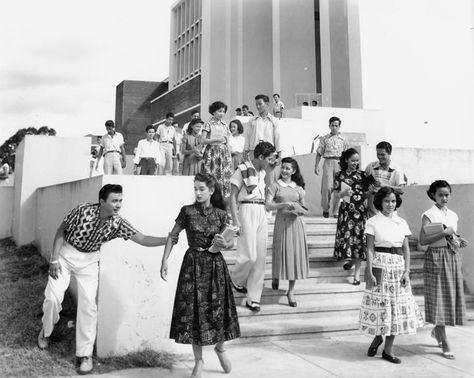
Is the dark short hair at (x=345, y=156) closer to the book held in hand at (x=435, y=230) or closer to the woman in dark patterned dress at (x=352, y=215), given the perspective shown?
the woman in dark patterned dress at (x=352, y=215)

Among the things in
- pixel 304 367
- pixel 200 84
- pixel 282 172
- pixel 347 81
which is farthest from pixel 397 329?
pixel 200 84

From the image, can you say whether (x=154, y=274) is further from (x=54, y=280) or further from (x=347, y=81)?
(x=347, y=81)

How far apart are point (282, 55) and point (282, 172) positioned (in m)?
19.1

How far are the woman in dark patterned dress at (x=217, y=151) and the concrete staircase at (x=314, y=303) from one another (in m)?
1.23

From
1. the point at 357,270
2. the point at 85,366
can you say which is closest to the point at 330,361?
the point at 357,270

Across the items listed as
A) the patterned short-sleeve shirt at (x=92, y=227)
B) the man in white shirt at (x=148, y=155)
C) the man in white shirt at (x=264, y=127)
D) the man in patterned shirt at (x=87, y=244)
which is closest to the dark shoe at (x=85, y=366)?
the man in patterned shirt at (x=87, y=244)

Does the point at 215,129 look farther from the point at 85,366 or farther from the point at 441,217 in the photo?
the point at 85,366

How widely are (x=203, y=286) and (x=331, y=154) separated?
5259 millimetres

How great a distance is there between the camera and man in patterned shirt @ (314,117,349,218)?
845 cm

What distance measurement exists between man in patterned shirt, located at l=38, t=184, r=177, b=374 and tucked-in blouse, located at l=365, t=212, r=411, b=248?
6.14 feet

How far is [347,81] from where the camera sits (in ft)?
60.6

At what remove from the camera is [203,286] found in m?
3.82

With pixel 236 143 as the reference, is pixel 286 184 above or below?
below

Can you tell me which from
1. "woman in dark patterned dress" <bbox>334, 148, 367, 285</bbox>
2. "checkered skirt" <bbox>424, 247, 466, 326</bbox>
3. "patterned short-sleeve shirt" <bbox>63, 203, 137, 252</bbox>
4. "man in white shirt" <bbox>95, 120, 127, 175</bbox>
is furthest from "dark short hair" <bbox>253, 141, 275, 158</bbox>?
"man in white shirt" <bbox>95, 120, 127, 175</bbox>
